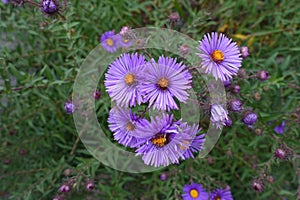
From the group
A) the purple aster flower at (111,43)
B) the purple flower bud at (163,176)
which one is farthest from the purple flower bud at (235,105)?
the purple aster flower at (111,43)

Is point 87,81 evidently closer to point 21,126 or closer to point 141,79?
point 141,79

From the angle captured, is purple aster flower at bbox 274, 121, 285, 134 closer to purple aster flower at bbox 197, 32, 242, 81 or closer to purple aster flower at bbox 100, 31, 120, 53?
purple aster flower at bbox 197, 32, 242, 81

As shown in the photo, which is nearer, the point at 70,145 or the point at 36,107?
the point at 36,107

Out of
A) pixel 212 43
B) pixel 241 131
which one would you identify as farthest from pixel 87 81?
pixel 241 131

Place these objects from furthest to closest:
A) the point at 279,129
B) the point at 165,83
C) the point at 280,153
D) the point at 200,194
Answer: the point at 279,129 < the point at 200,194 < the point at 280,153 < the point at 165,83

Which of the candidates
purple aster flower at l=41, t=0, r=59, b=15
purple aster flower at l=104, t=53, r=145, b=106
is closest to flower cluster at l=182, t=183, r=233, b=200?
purple aster flower at l=104, t=53, r=145, b=106

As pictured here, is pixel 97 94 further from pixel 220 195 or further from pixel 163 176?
pixel 220 195

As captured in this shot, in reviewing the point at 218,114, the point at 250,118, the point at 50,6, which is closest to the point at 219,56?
the point at 218,114
